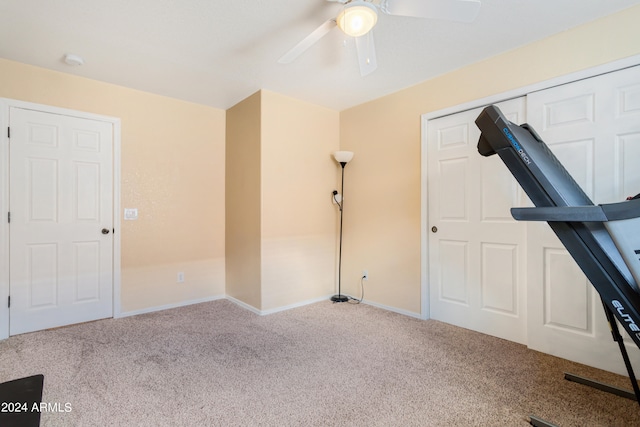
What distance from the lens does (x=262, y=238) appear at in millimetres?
3377

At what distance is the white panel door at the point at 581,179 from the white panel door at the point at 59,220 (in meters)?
3.94

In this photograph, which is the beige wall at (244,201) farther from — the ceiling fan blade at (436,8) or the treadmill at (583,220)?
the treadmill at (583,220)

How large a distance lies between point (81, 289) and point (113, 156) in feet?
4.48

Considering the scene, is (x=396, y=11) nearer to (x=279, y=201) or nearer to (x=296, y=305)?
(x=279, y=201)

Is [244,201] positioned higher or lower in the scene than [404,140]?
lower

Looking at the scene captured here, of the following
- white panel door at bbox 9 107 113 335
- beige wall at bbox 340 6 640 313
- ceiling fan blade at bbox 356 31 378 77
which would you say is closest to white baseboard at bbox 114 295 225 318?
white panel door at bbox 9 107 113 335

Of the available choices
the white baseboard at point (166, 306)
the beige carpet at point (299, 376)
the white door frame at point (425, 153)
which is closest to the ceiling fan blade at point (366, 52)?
the white door frame at point (425, 153)

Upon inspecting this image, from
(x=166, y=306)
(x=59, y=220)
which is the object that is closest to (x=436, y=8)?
(x=59, y=220)

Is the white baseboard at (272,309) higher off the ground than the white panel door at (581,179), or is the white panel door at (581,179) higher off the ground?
the white panel door at (581,179)

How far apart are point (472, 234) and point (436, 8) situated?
1899 mm

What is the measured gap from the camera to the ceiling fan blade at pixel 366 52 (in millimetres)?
2028

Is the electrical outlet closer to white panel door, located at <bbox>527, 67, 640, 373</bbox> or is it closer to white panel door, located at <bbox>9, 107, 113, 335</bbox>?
white panel door, located at <bbox>527, 67, 640, 373</bbox>

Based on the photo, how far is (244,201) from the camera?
144 inches

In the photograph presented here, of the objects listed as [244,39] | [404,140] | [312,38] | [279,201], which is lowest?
[279,201]
